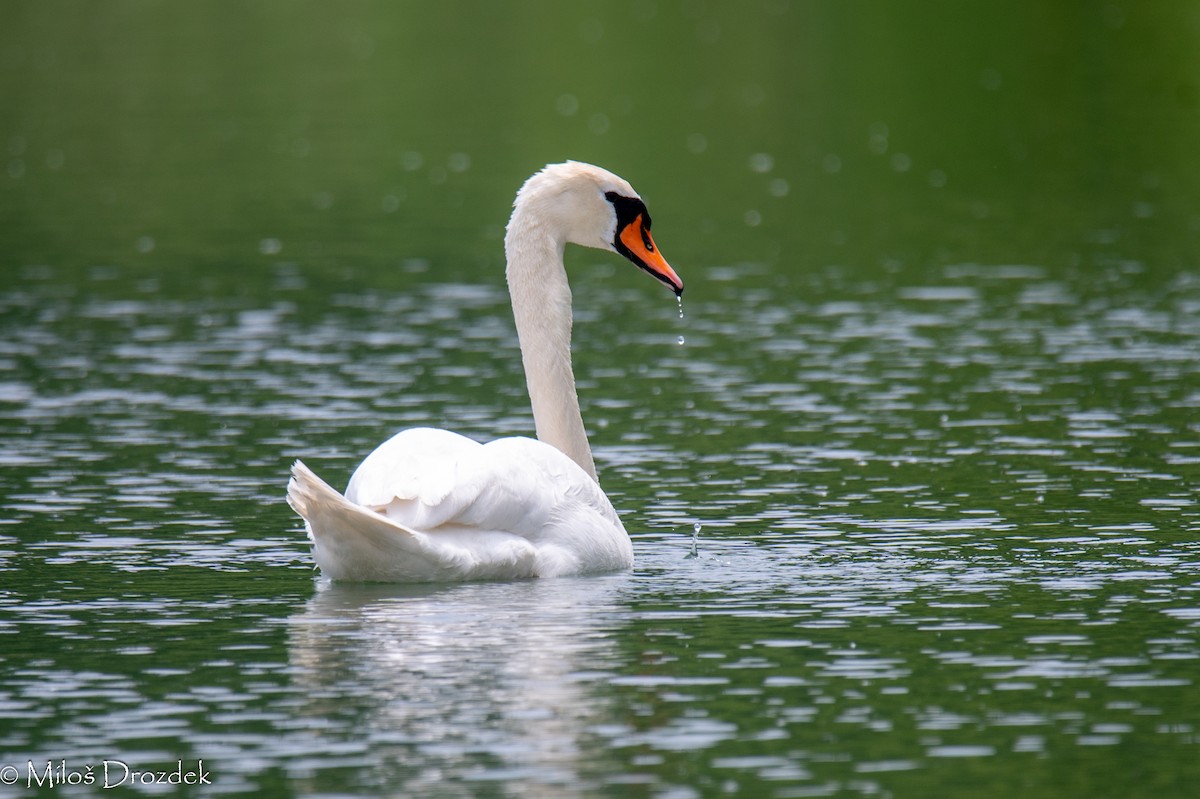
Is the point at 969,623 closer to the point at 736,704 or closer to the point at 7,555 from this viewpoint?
the point at 736,704

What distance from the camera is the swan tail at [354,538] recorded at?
40.0 ft

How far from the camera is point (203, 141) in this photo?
4509 cm

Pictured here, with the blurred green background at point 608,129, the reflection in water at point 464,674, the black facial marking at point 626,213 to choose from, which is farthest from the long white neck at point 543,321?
the blurred green background at point 608,129

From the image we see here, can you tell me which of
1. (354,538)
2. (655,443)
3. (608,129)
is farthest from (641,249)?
(608,129)

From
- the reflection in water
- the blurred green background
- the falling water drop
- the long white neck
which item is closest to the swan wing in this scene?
the reflection in water

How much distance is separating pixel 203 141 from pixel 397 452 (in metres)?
32.9

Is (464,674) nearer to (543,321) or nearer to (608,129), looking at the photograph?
(543,321)

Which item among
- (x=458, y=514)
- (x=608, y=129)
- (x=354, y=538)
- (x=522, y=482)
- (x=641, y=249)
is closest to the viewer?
(x=354, y=538)

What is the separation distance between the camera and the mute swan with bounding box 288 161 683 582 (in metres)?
12.7

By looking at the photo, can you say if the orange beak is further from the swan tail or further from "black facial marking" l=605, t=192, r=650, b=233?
the swan tail

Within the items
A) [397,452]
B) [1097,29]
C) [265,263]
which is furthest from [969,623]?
[1097,29]

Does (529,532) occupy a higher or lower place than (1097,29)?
lower

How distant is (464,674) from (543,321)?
14.8 feet

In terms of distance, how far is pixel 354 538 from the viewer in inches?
495
